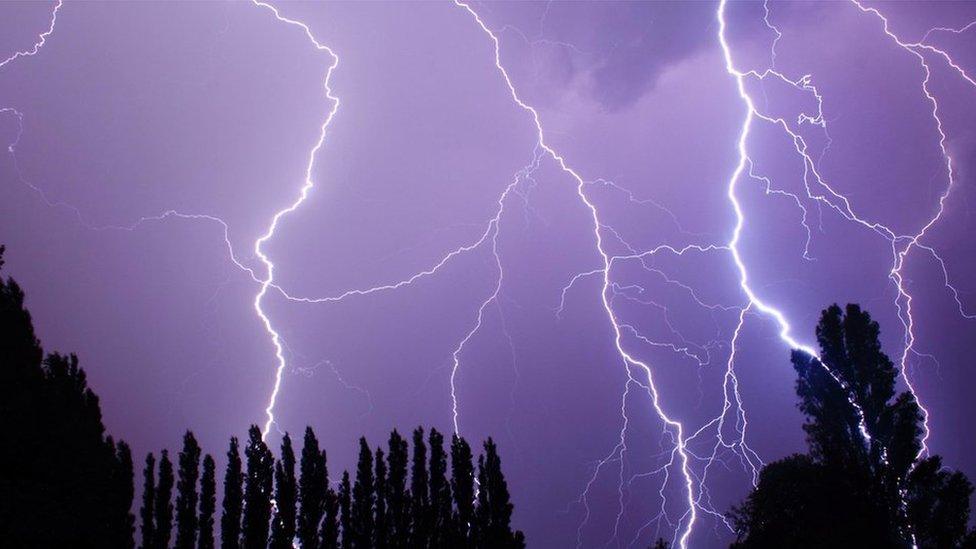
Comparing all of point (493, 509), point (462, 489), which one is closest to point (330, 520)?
point (462, 489)

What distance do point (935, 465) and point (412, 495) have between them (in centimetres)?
1236

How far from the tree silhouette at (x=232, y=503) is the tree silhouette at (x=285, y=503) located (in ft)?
3.24

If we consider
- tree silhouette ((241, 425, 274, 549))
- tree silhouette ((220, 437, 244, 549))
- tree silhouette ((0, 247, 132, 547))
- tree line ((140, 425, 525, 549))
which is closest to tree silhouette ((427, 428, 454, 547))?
A: tree line ((140, 425, 525, 549))

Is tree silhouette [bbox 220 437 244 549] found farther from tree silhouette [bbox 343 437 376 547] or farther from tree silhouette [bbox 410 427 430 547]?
tree silhouette [bbox 410 427 430 547]

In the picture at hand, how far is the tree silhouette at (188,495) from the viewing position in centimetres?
1416

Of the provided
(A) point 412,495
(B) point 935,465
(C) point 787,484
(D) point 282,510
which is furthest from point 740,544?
(D) point 282,510

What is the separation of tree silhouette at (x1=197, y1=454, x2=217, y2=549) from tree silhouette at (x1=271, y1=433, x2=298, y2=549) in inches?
76.2

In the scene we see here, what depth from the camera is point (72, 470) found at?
6.75 metres

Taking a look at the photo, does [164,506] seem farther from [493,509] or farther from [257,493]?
[493,509]

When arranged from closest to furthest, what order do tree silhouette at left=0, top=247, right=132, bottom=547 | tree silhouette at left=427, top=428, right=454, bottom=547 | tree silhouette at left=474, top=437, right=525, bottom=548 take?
tree silhouette at left=0, top=247, right=132, bottom=547, tree silhouette at left=474, top=437, right=525, bottom=548, tree silhouette at left=427, top=428, right=454, bottom=547

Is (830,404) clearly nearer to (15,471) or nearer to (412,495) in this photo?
(412,495)

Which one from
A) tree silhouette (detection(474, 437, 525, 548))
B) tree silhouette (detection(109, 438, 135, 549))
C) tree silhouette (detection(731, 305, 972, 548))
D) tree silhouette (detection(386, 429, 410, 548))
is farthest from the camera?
tree silhouette (detection(386, 429, 410, 548))

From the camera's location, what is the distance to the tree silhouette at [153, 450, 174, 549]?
14.5m

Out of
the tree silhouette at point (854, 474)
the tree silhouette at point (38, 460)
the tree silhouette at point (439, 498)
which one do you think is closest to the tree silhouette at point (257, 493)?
the tree silhouette at point (439, 498)
